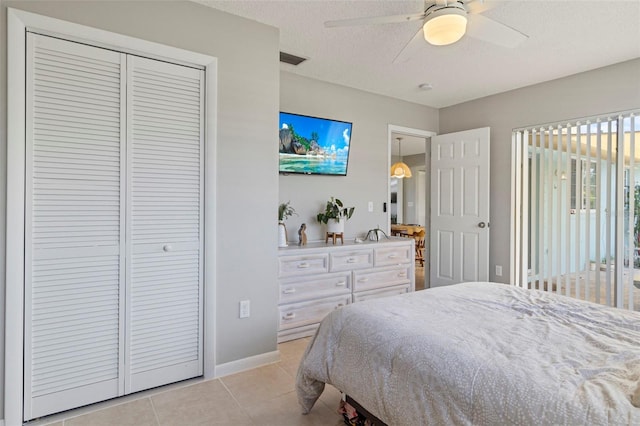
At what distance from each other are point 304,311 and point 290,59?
221cm

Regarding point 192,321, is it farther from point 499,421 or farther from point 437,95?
point 437,95

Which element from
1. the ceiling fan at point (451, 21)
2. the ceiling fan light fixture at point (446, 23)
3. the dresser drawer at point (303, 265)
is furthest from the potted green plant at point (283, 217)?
the ceiling fan light fixture at point (446, 23)

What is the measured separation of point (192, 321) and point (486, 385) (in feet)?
6.03

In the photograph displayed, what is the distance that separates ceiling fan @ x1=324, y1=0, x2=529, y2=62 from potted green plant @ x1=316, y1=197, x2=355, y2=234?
190 cm

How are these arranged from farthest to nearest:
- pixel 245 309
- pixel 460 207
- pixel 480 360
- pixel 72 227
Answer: pixel 460 207 < pixel 245 309 < pixel 72 227 < pixel 480 360

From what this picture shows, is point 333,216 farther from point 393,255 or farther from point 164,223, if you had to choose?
point 164,223

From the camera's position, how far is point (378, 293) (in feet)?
11.7

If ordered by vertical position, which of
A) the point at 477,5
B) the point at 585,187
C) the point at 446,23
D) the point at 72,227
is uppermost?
the point at 477,5

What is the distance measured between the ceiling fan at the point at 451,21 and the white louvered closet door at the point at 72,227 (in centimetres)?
142

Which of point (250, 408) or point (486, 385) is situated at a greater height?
point (486, 385)

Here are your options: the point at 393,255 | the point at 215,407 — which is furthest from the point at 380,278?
the point at 215,407

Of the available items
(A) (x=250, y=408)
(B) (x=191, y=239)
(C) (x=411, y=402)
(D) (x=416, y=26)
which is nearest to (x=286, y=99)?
(D) (x=416, y=26)

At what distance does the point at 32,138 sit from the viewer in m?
1.84

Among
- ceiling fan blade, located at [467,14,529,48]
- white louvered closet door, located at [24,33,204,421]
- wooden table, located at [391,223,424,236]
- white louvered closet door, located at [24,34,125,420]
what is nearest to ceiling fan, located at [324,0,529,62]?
ceiling fan blade, located at [467,14,529,48]
